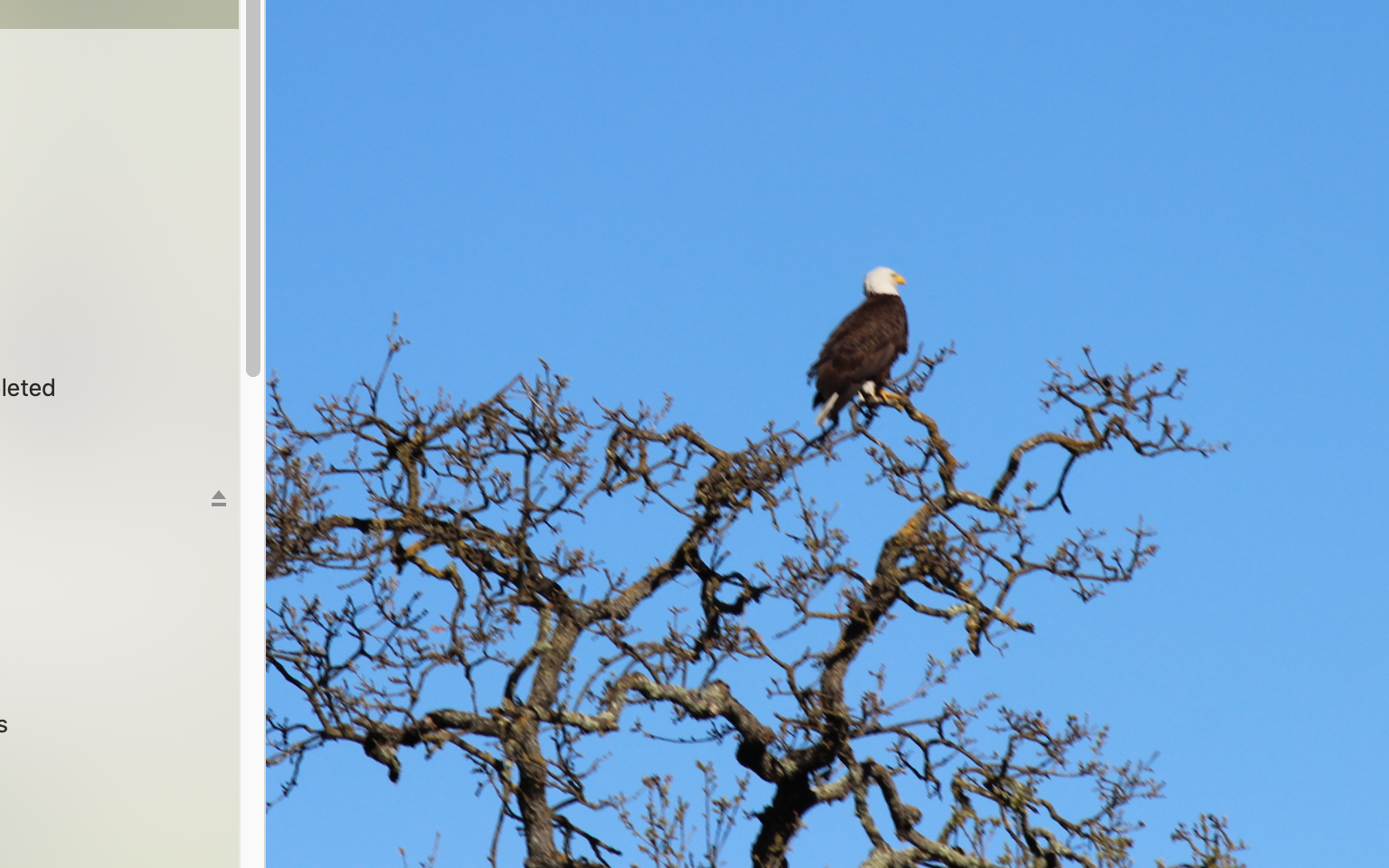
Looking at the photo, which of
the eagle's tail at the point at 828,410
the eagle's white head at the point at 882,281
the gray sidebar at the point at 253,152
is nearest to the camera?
the gray sidebar at the point at 253,152

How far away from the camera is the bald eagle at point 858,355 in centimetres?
717

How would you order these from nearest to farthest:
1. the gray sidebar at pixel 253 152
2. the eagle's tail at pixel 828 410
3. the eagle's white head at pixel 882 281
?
1. the gray sidebar at pixel 253 152
2. the eagle's tail at pixel 828 410
3. the eagle's white head at pixel 882 281

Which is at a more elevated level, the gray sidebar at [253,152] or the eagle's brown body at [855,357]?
the eagle's brown body at [855,357]

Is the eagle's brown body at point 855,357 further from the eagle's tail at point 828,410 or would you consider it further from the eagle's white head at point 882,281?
the eagle's white head at point 882,281

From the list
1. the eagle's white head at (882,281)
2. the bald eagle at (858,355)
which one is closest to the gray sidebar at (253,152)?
the bald eagle at (858,355)

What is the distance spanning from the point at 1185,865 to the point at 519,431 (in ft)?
11.4

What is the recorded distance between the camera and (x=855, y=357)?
726 cm

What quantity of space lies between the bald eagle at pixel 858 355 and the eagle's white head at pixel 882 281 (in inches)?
31.9
